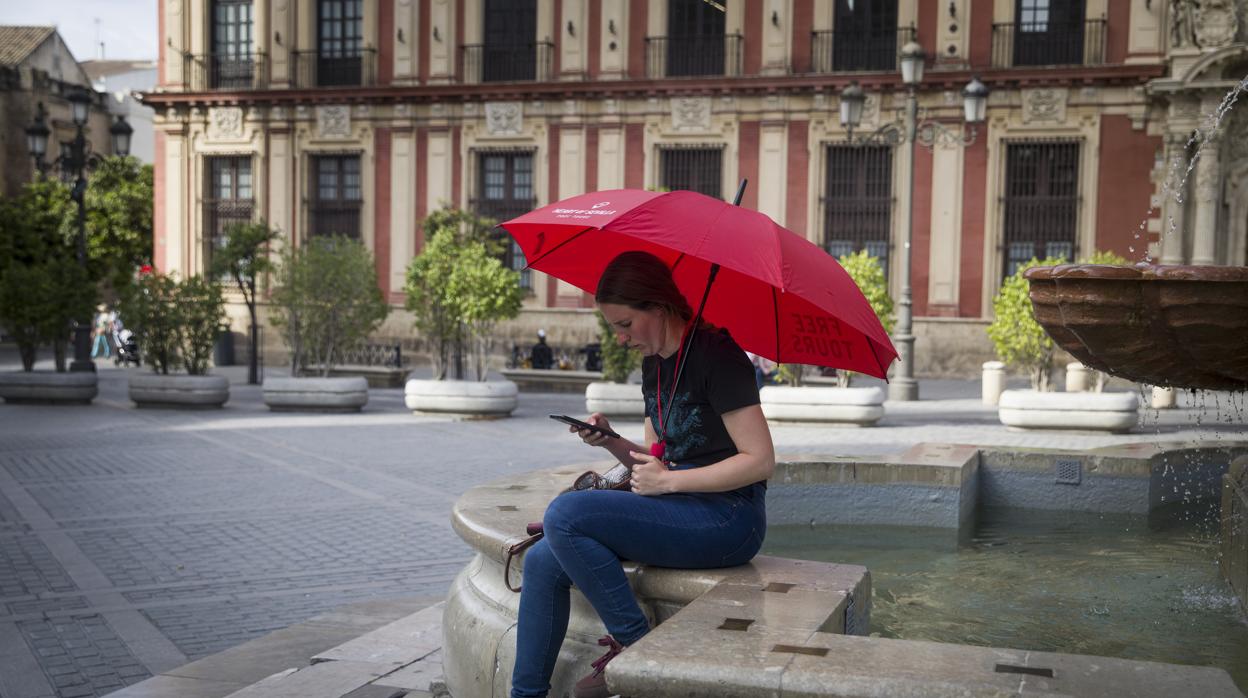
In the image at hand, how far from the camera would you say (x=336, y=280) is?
19.5 m

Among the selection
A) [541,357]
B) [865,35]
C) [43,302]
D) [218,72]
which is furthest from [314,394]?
[218,72]

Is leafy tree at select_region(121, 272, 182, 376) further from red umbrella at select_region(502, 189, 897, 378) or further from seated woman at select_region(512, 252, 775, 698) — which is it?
seated woman at select_region(512, 252, 775, 698)

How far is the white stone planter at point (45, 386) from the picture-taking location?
18203 millimetres

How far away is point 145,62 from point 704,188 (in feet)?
144

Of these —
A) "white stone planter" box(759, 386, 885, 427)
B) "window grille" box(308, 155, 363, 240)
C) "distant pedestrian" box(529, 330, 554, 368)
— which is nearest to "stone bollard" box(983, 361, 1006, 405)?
"white stone planter" box(759, 386, 885, 427)

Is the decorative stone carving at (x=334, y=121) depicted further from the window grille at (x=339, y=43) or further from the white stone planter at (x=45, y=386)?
the white stone planter at (x=45, y=386)

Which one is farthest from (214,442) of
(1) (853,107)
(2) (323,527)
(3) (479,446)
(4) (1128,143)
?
(4) (1128,143)

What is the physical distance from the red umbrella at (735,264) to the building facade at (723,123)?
19.9 m

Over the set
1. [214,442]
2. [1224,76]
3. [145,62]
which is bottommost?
[214,442]

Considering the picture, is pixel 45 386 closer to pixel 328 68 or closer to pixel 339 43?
pixel 328 68

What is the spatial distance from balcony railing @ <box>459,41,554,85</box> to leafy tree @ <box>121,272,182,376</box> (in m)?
12.6

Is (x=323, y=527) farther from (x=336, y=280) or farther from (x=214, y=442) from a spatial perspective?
(x=336, y=280)

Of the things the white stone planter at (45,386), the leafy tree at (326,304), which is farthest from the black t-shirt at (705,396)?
the white stone planter at (45,386)

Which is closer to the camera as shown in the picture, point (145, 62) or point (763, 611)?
point (763, 611)
